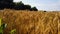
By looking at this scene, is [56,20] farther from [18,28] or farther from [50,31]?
[18,28]

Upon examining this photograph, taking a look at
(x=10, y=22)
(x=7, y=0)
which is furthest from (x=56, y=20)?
(x=7, y=0)

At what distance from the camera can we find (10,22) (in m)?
5.43

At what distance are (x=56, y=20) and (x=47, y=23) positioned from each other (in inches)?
9.3

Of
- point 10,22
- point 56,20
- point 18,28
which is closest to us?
point 56,20

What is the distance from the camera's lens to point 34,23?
5.05 m

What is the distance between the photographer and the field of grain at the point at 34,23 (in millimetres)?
4527

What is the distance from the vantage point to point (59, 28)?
429 centimetres

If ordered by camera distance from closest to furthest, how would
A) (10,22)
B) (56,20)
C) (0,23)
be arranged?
(0,23) < (56,20) < (10,22)

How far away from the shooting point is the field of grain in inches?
178

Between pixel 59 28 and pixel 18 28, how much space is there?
1.16 m

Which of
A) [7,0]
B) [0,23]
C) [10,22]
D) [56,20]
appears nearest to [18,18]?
[10,22]

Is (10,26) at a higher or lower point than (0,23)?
lower

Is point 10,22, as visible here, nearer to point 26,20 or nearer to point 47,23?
point 26,20

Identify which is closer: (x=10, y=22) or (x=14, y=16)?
(x=10, y=22)
